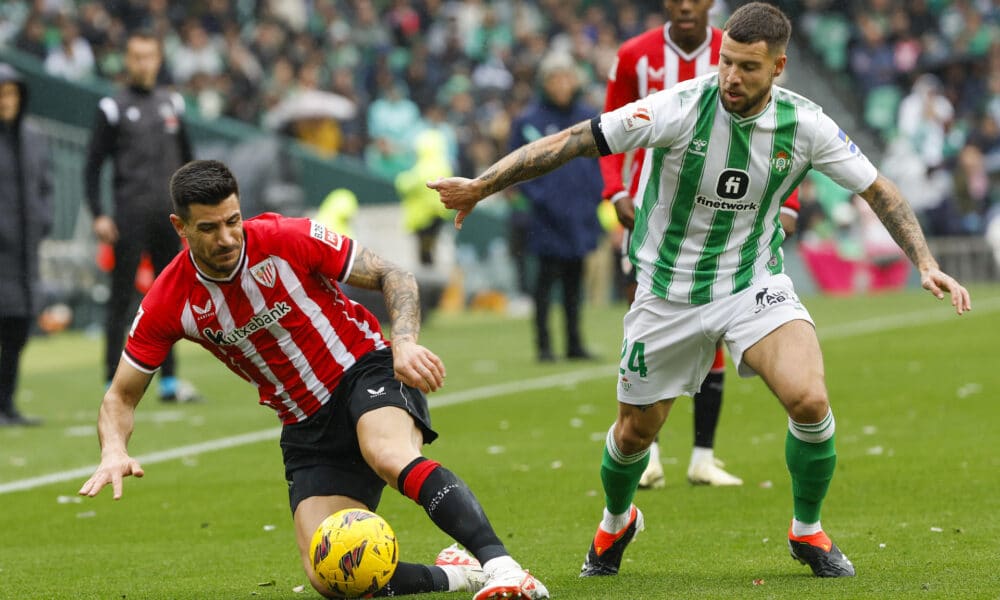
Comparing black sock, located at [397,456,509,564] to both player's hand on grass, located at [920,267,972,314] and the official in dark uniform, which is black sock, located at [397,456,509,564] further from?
the official in dark uniform

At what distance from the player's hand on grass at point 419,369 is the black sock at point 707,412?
9.80ft

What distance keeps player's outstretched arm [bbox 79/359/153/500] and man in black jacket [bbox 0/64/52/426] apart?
5687 millimetres

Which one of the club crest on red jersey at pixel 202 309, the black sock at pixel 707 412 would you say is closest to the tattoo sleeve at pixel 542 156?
the club crest on red jersey at pixel 202 309

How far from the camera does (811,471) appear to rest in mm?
5754

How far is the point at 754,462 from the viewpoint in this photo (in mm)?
8695

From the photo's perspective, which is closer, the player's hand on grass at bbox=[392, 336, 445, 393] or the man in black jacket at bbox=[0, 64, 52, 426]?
the player's hand on grass at bbox=[392, 336, 445, 393]

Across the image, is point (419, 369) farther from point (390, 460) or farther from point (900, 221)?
point (900, 221)

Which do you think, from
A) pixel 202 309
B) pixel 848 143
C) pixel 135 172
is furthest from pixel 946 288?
pixel 135 172

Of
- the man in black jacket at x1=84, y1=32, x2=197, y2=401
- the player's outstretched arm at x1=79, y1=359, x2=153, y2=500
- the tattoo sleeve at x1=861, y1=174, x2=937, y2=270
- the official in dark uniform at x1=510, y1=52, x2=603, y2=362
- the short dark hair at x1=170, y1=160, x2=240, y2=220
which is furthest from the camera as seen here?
the official in dark uniform at x1=510, y1=52, x2=603, y2=362

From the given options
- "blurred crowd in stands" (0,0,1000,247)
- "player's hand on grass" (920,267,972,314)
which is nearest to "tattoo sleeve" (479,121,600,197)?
"player's hand on grass" (920,267,972,314)

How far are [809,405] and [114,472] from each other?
2.33 metres

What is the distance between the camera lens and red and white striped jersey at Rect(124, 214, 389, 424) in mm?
5848

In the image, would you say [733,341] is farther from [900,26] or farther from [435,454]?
[900,26]

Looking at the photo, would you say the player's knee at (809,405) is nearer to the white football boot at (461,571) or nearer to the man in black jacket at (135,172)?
the white football boot at (461,571)
